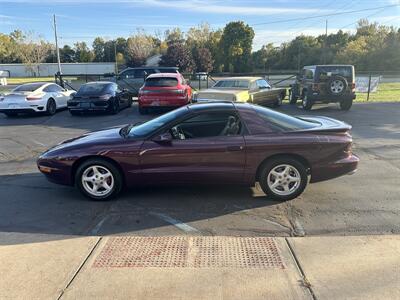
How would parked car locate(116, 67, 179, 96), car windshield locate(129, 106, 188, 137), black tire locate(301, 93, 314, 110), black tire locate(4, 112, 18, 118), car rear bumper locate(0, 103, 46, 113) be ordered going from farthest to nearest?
parked car locate(116, 67, 179, 96) < black tire locate(301, 93, 314, 110) < black tire locate(4, 112, 18, 118) < car rear bumper locate(0, 103, 46, 113) < car windshield locate(129, 106, 188, 137)

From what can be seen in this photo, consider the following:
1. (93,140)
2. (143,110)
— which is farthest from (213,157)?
(143,110)

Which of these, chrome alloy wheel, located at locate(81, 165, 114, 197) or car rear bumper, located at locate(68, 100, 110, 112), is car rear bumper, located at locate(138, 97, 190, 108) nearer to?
car rear bumper, located at locate(68, 100, 110, 112)

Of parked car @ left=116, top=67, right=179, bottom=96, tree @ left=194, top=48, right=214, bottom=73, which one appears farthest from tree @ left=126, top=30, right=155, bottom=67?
parked car @ left=116, top=67, right=179, bottom=96

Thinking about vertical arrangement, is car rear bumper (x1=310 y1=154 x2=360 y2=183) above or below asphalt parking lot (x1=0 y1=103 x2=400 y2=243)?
above

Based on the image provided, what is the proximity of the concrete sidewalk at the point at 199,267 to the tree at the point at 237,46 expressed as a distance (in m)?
61.5

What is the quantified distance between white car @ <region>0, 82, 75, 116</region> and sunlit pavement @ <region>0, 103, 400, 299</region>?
8285 mm

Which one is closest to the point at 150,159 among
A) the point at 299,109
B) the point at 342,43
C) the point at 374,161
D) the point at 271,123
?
the point at 271,123

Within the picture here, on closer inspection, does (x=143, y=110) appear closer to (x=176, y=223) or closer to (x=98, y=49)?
(x=176, y=223)

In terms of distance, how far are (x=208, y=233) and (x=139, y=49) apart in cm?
7184

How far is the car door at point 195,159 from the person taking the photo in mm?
5332

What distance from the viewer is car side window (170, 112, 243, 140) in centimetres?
551

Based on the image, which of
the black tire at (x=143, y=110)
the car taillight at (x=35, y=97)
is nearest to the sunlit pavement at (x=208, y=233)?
the black tire at (x=143, y=110)

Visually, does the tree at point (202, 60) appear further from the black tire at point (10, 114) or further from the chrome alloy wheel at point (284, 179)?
the chrome alloy wheel at point (284, 179)

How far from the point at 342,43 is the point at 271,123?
68613 mm
